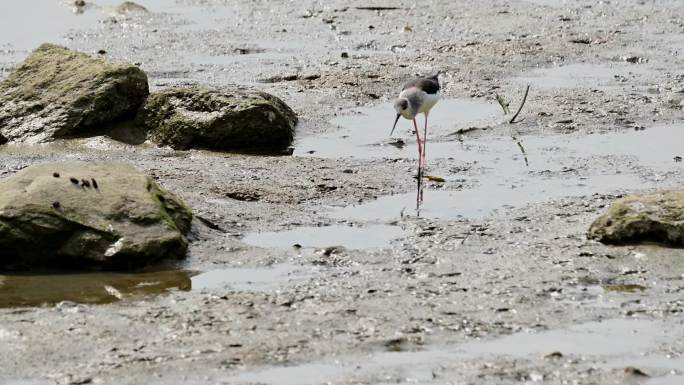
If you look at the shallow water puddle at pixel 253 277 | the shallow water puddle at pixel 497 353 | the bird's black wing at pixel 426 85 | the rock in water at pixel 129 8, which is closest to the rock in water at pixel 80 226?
the shallow water puddle at pixel 253 277

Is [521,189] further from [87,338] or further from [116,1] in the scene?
[116,1]

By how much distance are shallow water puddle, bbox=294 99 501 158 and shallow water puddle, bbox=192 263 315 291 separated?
3.16m

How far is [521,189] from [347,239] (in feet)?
5.84

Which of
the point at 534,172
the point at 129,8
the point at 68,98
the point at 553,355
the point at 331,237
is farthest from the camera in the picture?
the point at 129,8

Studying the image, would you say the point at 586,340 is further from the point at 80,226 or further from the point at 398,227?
the point at 80,226

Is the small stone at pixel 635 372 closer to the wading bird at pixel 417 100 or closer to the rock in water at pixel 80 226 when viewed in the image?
the rock in water at pixel 80 226

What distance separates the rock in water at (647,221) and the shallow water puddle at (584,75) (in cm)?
486

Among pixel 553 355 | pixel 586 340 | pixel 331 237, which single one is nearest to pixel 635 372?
pixel 553 355

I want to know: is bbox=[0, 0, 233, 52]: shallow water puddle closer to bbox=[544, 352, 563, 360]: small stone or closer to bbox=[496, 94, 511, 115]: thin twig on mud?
bbox=[496, 94, 511, 115]: thin twig on mud

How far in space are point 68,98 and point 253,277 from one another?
15.0ft

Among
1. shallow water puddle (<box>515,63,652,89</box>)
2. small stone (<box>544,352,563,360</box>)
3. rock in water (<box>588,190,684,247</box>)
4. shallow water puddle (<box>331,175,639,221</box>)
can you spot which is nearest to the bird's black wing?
shallow water puddle (<box>331,175,639,221</box>)

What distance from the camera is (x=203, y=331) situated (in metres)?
6.52

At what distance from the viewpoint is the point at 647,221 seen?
7.73 m

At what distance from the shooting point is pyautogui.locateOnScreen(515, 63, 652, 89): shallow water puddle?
1271 centimetres
